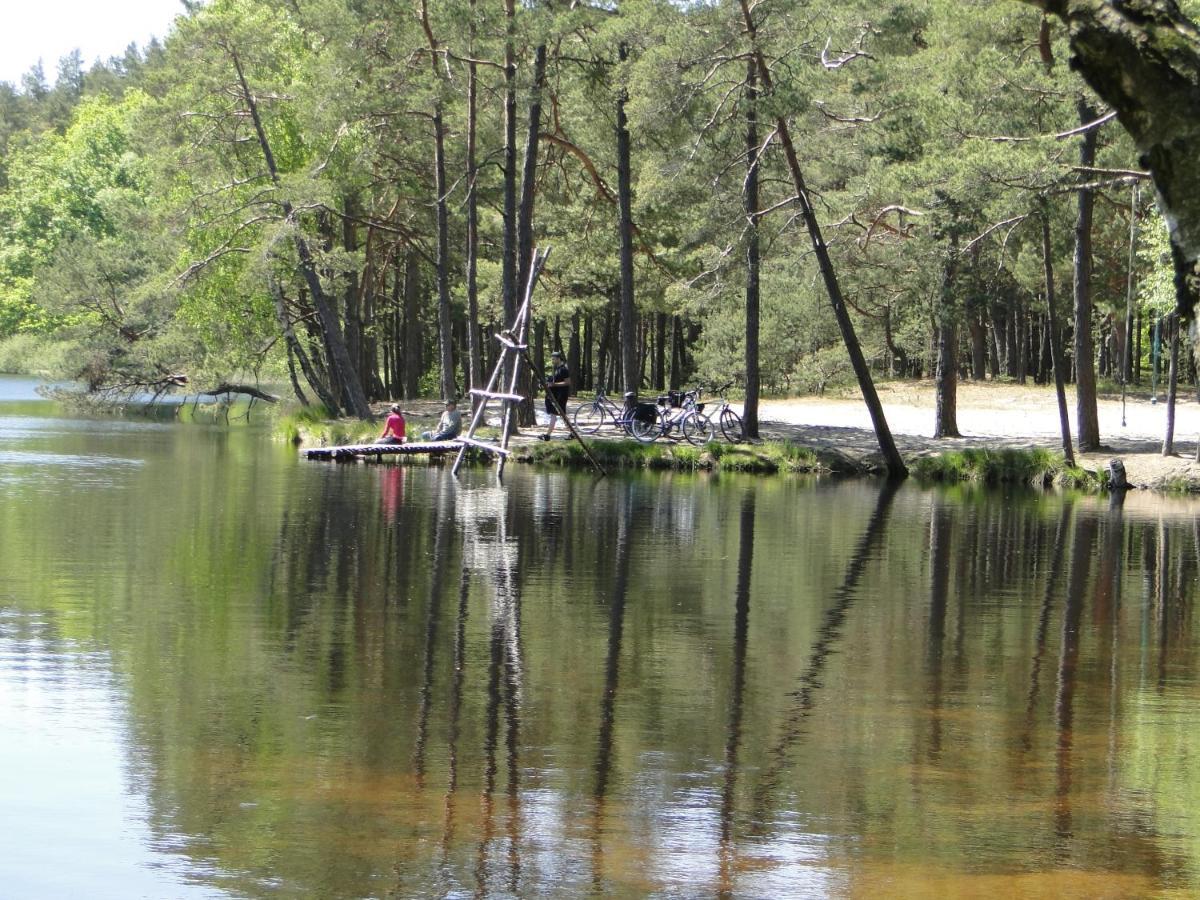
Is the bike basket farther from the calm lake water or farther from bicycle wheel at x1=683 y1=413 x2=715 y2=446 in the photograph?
the calm lake water

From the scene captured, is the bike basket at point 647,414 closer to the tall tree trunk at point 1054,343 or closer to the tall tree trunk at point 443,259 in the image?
the tall tree trunk at point 443,259

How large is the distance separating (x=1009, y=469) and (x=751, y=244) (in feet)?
24.2

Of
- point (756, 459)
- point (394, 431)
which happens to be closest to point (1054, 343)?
point (756, 459)

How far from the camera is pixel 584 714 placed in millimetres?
9820

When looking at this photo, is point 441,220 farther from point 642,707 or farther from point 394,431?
point 642,707

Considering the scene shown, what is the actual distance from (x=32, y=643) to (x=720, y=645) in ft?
17.3

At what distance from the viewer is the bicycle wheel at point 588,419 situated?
120 feet

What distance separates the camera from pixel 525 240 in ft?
118

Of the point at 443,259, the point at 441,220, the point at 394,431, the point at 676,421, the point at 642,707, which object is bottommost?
the point at 642,707

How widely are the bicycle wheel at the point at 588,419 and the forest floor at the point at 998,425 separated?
3.95 m

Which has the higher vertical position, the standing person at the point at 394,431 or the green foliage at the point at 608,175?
the green foliage at the point at 608,175

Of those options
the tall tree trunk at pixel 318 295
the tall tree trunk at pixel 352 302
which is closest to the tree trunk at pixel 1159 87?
the tall tree trunk at pixel 318 295

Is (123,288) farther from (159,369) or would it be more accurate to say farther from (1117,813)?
(1117,813)

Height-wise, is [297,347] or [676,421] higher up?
[297,347]
